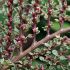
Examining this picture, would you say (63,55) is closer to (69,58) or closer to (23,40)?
(69,58)

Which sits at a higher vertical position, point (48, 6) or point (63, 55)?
point (48, 6)

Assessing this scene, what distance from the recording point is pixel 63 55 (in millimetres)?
1317

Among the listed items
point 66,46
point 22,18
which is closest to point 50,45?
point 66,46

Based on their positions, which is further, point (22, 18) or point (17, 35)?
point (17, 35)

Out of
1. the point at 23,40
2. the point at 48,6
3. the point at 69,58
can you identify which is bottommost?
the point at 69,58

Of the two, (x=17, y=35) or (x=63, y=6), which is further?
(x=17, y=35)

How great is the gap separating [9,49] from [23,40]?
0.08m

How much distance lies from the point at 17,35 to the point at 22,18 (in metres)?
0.13

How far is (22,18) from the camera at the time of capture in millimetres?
1236

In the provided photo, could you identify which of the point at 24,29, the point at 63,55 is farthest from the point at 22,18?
the point at 63,55

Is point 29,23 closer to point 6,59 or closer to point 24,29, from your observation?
point 24,29

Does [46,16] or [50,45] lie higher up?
[46,16]

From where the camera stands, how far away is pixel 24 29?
1.25m

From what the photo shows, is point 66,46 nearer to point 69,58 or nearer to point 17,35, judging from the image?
point 69,58
